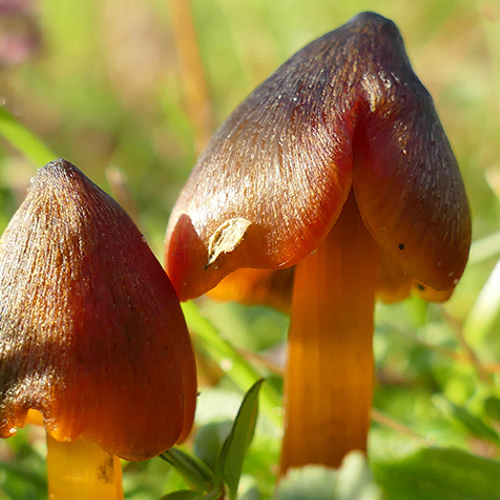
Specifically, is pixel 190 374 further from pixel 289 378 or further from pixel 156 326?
pixel 289 378

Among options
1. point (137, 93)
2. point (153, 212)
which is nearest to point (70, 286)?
point (153, 212)

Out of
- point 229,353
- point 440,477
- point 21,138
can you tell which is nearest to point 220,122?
point 21,138

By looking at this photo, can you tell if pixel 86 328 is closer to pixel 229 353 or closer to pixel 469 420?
pixel 229 353

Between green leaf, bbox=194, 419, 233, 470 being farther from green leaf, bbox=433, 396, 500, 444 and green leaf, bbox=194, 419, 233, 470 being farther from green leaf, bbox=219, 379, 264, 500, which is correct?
green leaf, bbox=433, 396, 500, 444

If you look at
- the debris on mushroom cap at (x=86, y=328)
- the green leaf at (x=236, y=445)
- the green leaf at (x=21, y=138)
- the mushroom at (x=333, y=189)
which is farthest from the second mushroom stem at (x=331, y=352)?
the green leaf at (x=21, y=138)

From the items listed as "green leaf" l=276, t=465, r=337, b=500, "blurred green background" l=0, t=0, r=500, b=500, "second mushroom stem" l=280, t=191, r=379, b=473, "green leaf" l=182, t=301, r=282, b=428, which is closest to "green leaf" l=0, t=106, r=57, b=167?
"blurred green background" l=0, t=0, r=500, b=500

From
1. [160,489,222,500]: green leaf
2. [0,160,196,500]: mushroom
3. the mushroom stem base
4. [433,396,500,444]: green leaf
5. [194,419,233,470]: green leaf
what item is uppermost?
[0,160,196,500]: mushroom
